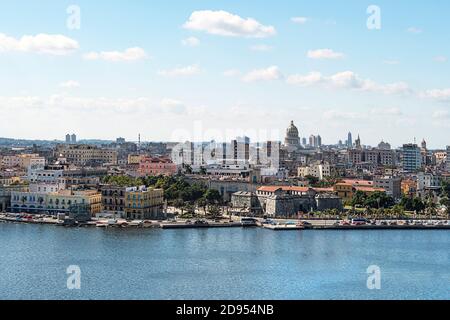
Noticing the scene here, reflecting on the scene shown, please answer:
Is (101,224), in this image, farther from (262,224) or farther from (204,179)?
(204,179)

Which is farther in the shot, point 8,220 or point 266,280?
point 8,220

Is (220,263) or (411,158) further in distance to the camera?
(411,158)

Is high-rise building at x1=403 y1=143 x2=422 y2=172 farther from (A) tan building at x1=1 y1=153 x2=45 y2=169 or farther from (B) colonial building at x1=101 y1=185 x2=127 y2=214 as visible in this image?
(B) colonial building at x1=101 y1=185 x2=127 y2=214

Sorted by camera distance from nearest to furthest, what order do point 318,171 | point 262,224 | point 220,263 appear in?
point 220,263 < point 262,224 < point 318,171

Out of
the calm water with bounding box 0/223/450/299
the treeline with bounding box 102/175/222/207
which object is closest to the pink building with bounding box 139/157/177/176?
the treeline with bounding box 102/175/222/207

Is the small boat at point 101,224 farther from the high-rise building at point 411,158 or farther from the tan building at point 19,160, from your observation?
the high-rise building at point 411,158

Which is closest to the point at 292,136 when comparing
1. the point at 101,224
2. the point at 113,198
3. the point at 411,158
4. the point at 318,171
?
the point at 411,158

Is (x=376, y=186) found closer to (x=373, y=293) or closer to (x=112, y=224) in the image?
(x=112, y=224)
